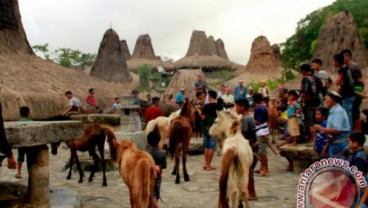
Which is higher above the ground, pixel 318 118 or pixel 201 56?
pixel 201 56

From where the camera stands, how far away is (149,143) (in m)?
6.38

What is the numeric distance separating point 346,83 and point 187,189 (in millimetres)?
3778

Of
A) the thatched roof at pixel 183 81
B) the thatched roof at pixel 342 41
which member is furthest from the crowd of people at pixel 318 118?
the thatched roof at pixel 183 81

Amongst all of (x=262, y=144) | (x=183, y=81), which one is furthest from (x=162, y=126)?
(x=183, y=81)

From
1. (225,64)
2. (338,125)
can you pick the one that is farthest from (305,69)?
(225,64)

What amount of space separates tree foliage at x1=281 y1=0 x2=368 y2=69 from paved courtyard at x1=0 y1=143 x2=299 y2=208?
35.8 metres

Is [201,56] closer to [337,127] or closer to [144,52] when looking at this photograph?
[144,52]

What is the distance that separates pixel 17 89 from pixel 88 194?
10456 millimetres

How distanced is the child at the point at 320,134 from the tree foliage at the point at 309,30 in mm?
36435

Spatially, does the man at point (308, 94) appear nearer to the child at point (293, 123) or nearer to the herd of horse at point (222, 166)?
the child at point (293, 123)

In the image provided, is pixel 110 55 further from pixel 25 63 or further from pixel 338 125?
pixel 338 125

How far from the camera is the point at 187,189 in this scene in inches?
336

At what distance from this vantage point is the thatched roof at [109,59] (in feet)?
A: 121

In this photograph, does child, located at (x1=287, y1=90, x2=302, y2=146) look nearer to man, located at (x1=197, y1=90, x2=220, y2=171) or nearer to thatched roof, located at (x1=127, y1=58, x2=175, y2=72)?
man, located at (x1=197, y1=90, x2=220, y2=171)
